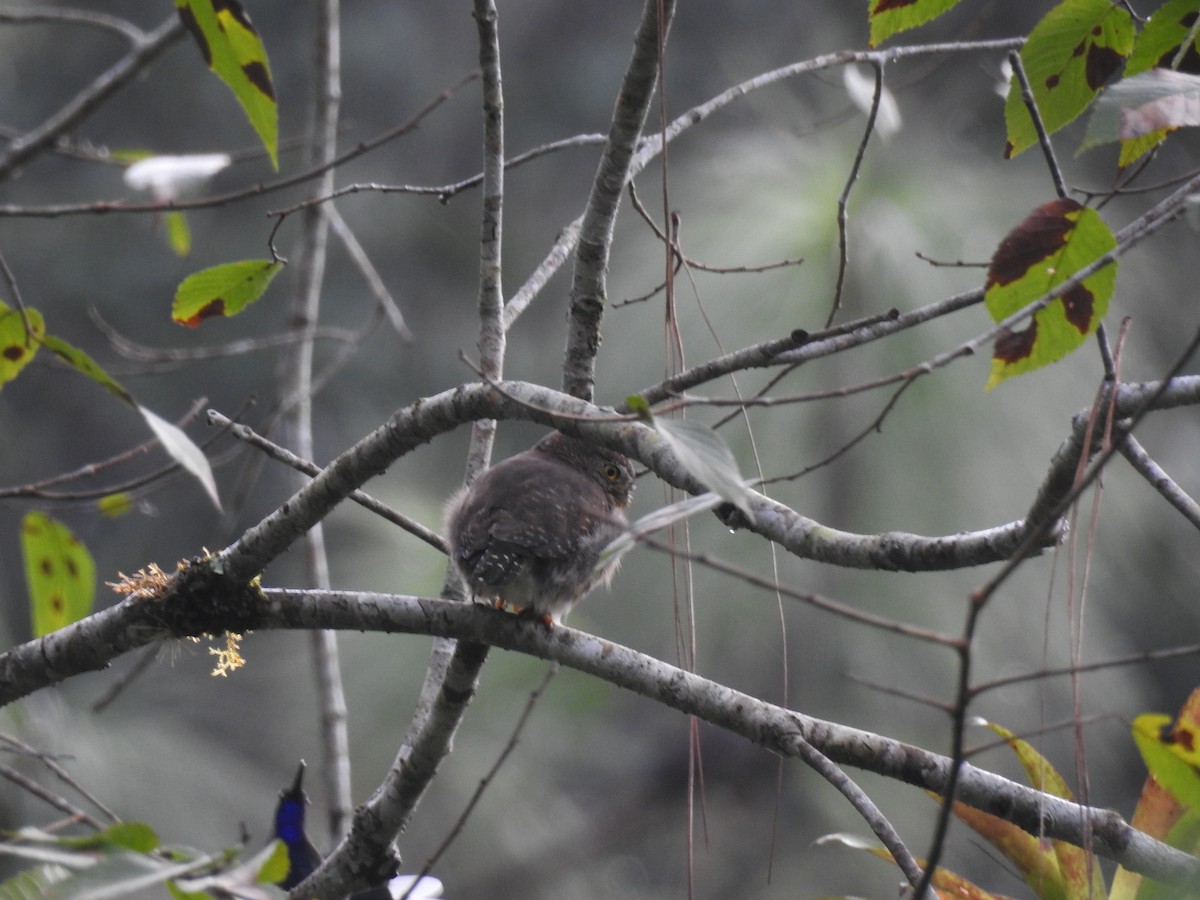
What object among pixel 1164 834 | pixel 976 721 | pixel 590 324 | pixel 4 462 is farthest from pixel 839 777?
pixel 4 462

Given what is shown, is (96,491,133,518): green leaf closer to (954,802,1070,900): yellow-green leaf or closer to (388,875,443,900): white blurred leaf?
(388,875,443,900): white blurred leaf

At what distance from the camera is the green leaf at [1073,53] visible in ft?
3.70

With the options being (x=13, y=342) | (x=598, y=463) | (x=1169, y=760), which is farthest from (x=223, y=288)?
(x=1169, y=760)

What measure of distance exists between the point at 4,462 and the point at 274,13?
3.92 meters

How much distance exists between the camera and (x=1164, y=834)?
1.21 m

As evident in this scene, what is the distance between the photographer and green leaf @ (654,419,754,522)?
79 cm

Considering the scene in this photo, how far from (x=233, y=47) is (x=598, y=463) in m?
1.10

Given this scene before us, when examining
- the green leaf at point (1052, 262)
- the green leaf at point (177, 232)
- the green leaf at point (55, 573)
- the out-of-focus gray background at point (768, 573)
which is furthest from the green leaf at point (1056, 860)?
the green leaf at point (177, 232)

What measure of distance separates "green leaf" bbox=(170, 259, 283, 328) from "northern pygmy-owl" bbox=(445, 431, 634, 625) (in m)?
0.54

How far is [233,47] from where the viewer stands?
3.59ft

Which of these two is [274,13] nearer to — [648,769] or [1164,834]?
[648,769]

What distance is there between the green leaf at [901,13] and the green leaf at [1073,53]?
102mm

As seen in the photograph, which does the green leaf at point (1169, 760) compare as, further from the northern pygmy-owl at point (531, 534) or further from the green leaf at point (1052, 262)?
the northern pygmy-owl at point (531, 534)

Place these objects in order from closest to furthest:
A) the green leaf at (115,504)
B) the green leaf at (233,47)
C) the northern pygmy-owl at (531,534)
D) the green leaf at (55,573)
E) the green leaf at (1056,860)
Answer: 1. the green leaf at (233,47)
2. the green leaf at (1056,860)
3. the green leaf at (55,573)
4. the northern pygmy-owl at (531,534)
5. the green leaf at (115,504)
